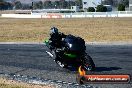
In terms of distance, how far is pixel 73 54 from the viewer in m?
13.5

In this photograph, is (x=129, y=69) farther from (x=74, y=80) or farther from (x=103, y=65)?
(x=74, y=80)

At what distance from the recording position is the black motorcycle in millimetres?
13328

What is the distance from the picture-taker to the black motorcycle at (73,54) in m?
13.3

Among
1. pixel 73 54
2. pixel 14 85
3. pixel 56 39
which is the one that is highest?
pixel 56 39

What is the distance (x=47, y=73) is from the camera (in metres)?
13.0

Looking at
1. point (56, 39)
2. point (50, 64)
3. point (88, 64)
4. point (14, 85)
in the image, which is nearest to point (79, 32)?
point (50, 64)

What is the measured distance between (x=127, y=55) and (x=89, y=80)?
324 inches

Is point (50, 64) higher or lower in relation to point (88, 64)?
lower

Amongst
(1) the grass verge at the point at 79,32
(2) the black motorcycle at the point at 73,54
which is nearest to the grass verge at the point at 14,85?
(2) the black motorcycle at the point at 73,54

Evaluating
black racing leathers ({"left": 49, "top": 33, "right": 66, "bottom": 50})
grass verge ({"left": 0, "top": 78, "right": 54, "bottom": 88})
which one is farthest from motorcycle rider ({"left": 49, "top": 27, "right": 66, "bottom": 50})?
grass verge ({"left": 0, "top": 78, "right": 54, "bottom": 88})

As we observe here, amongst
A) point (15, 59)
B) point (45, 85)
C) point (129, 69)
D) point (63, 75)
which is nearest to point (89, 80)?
point (45, 85)

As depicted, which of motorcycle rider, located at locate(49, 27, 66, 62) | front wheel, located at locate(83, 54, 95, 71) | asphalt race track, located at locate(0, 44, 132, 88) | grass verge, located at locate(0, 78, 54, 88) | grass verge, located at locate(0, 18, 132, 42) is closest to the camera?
grass verge, located at locate(0, 78, 54, 88)

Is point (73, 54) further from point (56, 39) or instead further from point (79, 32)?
point (79, 32)

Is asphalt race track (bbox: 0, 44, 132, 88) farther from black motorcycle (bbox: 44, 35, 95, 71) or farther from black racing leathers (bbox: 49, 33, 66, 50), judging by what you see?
black racing leathers (bbox: 49, 33, 66, 50)
